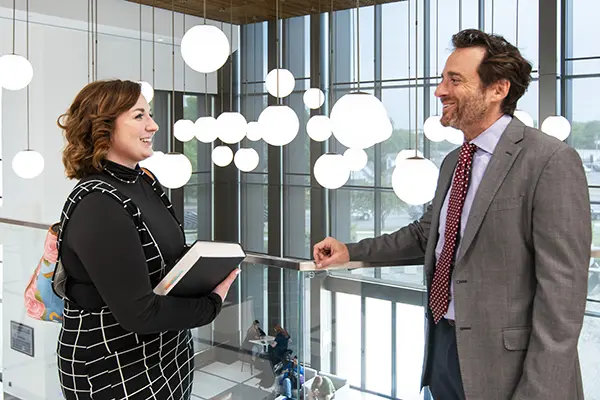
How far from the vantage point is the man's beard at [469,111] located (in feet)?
6.05

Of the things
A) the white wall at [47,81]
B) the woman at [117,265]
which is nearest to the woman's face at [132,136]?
the woman at [117,265]

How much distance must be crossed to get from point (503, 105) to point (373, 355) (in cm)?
148

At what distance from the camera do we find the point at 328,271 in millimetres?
2564

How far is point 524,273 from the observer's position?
66.6 inches

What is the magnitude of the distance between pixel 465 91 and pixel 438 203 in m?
0.38

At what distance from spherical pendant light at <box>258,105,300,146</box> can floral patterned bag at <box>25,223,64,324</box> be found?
1800 mm

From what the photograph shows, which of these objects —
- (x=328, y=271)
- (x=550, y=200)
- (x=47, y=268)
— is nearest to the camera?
(x=550, y=200)

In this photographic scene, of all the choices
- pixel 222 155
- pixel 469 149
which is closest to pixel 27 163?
pixel 222 155

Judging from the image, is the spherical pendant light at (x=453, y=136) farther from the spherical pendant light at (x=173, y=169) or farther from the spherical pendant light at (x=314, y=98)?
the spherical pendant light at (x=173, y=169)

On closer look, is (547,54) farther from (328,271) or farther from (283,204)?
(328,271)

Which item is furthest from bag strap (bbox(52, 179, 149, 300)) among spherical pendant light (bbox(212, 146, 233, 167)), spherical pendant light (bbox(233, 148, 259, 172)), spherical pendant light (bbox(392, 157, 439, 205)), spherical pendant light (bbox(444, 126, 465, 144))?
spherical pendant light (bbox(212, 146, 233, 167))

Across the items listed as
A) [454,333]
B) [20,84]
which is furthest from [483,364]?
[20,84]

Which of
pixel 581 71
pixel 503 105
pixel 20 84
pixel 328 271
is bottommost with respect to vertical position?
pixel 328 271

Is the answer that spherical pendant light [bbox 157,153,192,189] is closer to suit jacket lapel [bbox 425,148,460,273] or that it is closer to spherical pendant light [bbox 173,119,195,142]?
spherical pendant light [bbox 173,119,195,142]
